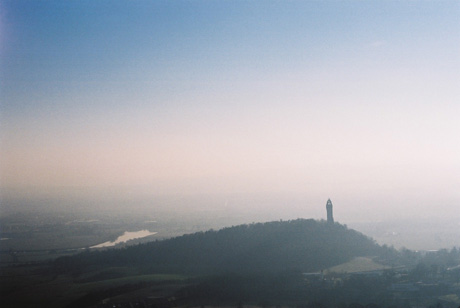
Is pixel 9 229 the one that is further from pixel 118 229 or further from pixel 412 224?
pixel 412 224

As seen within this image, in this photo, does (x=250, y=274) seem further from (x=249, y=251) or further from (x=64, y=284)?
(x=64, y=284)

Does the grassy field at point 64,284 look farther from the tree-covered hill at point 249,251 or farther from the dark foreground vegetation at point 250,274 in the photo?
the tree-covered hill at point 249,251

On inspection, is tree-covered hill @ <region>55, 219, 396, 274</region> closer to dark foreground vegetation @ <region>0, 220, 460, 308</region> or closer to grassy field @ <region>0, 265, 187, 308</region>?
dark foreground vegetation @ <region>0, 220, 460, 308</region>

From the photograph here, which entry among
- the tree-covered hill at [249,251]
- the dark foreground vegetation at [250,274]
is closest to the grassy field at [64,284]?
the dark foreground vegetation at [250,274]

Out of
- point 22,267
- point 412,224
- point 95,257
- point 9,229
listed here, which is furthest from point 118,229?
point 412,224

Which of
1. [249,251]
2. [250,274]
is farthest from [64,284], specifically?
[249,251]
